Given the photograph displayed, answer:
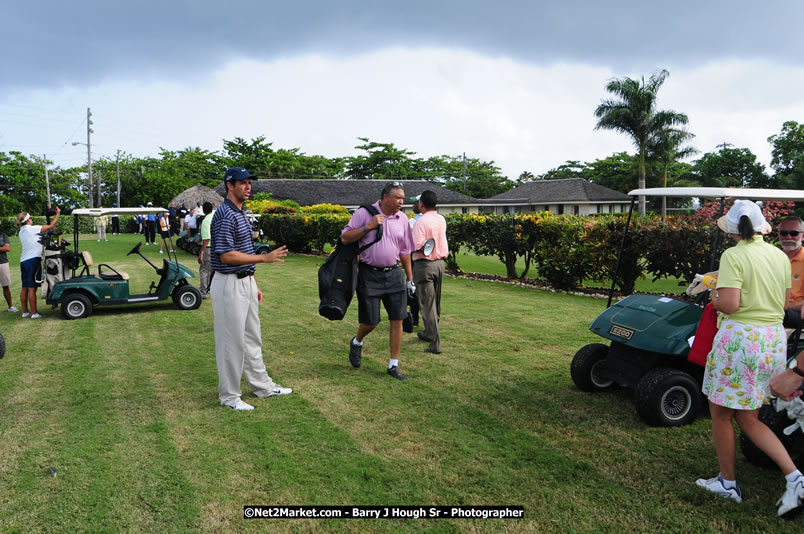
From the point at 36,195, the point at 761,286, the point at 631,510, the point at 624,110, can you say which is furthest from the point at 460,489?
the point at 36,195

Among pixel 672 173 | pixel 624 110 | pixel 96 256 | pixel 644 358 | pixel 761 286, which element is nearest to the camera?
pixel 761 286

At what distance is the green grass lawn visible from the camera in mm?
3191

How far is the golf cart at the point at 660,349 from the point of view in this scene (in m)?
4.28

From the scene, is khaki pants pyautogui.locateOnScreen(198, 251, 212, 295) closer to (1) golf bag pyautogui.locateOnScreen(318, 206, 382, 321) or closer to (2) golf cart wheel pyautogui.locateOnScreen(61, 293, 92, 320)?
(2) golf cart wheel pyautogui.locateOnScreen(61, 293, 92, 320)

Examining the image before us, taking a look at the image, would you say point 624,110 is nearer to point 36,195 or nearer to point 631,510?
point 631,510

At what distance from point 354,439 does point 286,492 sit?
83 cm

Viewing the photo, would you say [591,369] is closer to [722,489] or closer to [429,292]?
[722,489]

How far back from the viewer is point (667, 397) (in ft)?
14.2

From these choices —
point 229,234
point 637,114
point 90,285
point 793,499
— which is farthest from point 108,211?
point 637,114

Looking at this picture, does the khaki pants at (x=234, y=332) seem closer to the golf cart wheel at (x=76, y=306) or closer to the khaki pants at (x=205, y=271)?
the khaki pants at (x=205, y=271)

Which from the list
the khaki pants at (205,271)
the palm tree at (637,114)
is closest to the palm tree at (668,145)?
the palm tree at (637,114)

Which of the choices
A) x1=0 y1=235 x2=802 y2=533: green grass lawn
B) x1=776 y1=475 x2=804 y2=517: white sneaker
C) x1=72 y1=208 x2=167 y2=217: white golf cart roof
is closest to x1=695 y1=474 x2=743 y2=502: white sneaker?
x1=0 y1=235 x2=802 y2=533: green grass lawn

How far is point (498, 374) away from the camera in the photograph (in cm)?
577

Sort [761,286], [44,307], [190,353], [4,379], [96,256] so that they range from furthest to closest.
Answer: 1. [96,256]
2. [44,307]
3. [190,353]
4. [4,379]
5. [761,286]
